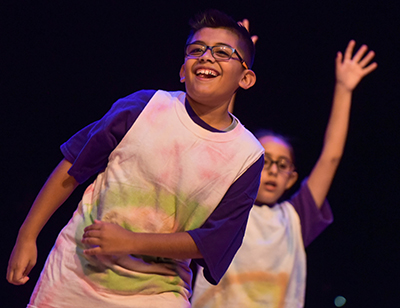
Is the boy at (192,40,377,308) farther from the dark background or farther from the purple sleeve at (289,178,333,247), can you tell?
the dark background

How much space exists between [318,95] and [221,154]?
6.00 feet

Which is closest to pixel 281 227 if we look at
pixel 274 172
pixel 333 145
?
pixel 274 172

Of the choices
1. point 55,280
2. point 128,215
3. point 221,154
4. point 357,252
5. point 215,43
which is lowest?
point 357,252

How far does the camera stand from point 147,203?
3.79 feet

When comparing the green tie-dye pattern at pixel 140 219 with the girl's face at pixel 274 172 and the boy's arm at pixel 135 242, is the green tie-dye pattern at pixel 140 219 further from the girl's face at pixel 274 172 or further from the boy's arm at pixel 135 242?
the girl's face at pixel 274 172

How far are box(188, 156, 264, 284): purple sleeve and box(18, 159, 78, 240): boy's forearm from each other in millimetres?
378

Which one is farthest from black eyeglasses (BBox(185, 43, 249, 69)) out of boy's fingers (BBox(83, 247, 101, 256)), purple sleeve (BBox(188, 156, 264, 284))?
boy's fingers (BBox(83, 247, 101, 256))

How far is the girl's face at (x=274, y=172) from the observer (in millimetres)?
2311

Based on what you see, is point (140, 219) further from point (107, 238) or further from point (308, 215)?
point (308, 215)

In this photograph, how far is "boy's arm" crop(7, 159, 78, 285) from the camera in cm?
118

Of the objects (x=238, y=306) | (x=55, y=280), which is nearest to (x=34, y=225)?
(x=55, y=280)

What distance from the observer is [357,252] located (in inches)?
119

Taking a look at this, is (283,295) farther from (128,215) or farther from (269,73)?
(269,73)

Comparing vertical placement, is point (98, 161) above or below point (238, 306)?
above
